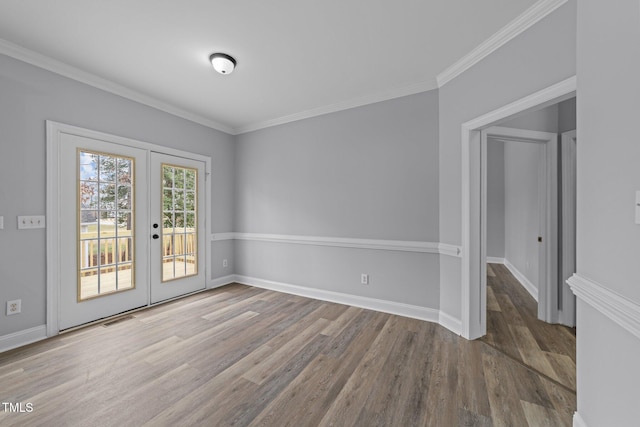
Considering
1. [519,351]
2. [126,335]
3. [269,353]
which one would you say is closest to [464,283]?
[519,351]

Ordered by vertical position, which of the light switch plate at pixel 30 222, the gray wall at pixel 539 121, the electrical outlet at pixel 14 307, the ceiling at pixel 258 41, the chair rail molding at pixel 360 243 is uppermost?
the ceiling at pixel 258 41

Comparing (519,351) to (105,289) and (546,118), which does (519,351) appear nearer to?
A: (546,118)

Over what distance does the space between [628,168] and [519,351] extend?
6.34ft

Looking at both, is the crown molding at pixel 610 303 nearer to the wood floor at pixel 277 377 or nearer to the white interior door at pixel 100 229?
the wood floor at pixel 277 377

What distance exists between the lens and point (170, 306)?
329cm

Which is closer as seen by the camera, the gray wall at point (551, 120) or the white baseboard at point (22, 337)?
the white baseboard at point (22, 337)

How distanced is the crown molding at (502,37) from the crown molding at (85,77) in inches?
133

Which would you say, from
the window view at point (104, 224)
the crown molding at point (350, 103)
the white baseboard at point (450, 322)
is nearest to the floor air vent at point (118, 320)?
the window view at point (104, 224)

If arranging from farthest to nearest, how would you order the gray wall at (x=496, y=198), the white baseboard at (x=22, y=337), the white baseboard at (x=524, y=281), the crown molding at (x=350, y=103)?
the gray wall at (x=496, y=198) → the white baseboard at (x=524, y=281) → the crown molding at (x=350, y=103) → the white baseboard at (x=22, y=337)

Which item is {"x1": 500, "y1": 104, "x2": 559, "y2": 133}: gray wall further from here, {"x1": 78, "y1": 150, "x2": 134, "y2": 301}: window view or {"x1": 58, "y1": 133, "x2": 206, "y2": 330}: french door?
{"x1": 78, "y1": 150, "x2": 134, "y2": 301}: window view

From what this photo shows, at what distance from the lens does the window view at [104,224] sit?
271 cm

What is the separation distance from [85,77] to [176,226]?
1.91 m

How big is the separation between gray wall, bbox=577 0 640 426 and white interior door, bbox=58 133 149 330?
13.1 feet

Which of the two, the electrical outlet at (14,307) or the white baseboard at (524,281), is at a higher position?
the electrical outlet at (14,307)
